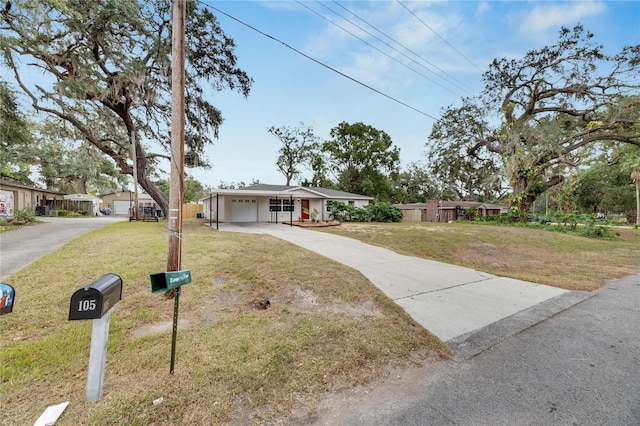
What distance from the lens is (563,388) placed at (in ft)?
7.77

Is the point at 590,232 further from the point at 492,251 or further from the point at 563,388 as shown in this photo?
the point at 563,388

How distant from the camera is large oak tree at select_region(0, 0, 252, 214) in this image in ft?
32.1

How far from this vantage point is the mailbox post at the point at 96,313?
1.91 meters

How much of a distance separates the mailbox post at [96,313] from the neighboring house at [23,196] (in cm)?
1923

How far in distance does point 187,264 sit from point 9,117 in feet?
41.7

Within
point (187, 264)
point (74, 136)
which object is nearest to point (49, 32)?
point (74, 136)

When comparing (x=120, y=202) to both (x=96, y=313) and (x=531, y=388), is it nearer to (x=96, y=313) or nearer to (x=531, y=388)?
(x=96, y=313)

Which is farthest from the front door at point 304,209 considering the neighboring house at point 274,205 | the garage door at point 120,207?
the garage door at point 120,207

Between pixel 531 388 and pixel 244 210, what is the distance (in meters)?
17.6

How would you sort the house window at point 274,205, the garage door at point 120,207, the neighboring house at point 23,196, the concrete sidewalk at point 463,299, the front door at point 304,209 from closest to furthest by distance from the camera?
the concrete sidewalk at point 463,299, the neighboring house at point 23,196, the house window at point 274,205, the front door at point 304,209, the garage door at point 120,207

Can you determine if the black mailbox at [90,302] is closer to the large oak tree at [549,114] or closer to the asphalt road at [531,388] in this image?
the asphalt road at [531,388]

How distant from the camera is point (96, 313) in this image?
1.94 meters

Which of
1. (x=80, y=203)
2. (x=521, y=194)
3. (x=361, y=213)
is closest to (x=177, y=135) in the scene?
(x=361, y=213)

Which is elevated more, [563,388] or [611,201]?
[611,201]
